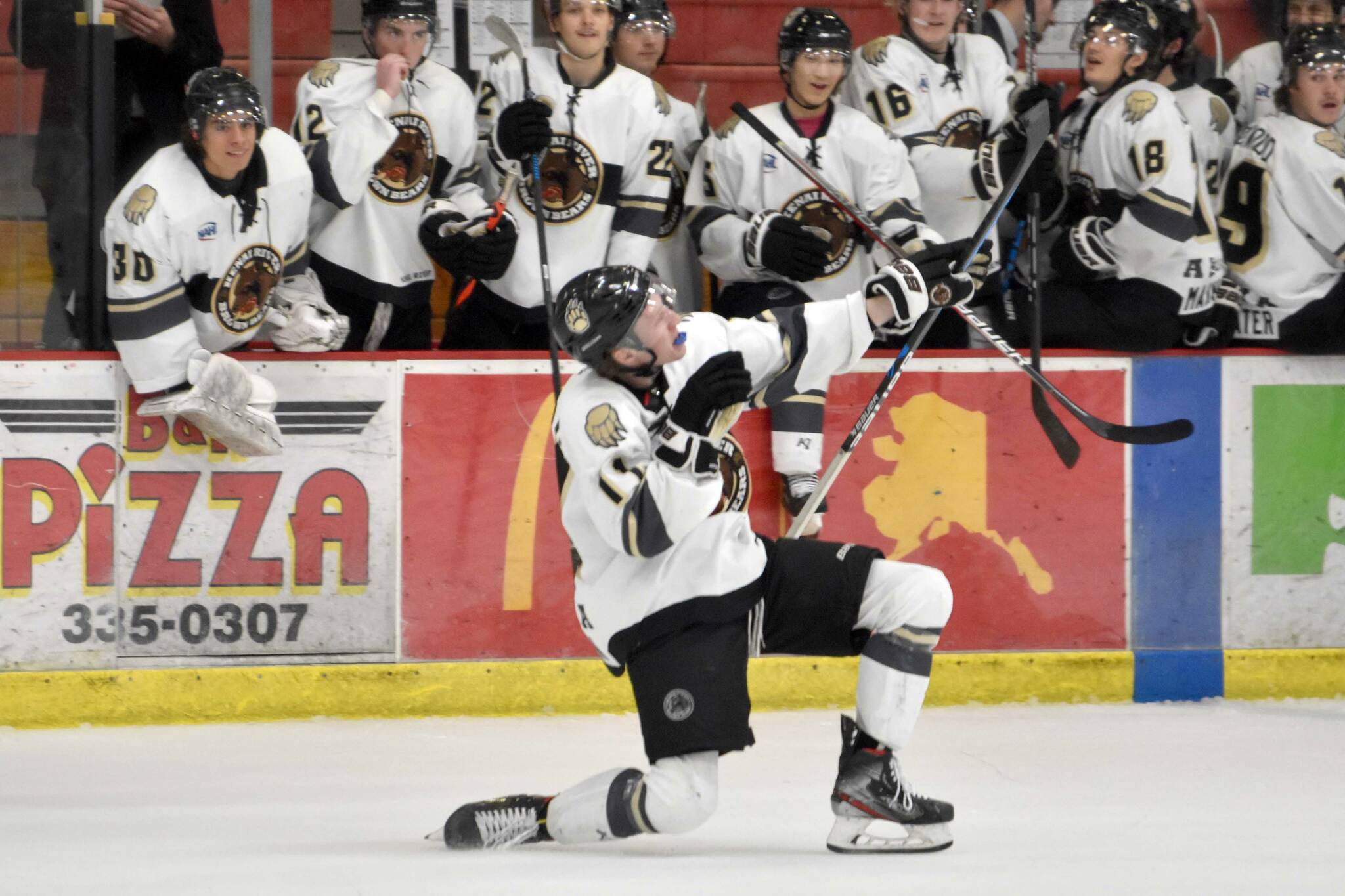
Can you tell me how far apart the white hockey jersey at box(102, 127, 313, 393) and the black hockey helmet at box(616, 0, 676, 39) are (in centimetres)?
102

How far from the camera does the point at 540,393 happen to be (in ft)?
14.2

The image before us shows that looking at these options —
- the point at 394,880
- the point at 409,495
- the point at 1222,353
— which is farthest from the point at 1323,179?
the point at 394,880

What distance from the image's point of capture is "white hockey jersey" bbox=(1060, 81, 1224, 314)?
441cm

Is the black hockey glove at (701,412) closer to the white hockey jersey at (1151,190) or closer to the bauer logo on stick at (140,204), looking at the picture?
the bauer logo on stick at (140,204)

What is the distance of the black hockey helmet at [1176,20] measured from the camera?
469 centimetres

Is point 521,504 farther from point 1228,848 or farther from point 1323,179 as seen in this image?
point 1323,179

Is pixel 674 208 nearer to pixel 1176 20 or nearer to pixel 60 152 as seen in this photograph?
pixel 1176 20

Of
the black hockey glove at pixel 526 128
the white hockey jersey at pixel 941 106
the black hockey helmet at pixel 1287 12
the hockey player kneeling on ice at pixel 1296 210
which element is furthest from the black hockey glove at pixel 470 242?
the black hockey helmet at pixel 1287 12

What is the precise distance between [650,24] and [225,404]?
1.56m

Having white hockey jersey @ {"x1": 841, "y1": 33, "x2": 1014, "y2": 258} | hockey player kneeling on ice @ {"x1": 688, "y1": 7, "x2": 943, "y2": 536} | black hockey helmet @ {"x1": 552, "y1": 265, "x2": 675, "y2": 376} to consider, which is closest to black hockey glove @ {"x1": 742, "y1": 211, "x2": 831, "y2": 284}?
hockey player kneeling on ice @ {"x1": 688, "y1": 7, "x2": 943, "y2": 536}

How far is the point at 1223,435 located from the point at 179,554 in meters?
2.66

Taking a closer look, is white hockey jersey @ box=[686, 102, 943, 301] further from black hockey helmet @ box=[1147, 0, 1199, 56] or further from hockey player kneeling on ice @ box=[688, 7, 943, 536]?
black hockey helmet @ box=[1147, 0, 1199, 56]

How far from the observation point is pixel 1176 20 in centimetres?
472

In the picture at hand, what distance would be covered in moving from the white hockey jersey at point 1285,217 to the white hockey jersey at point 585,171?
1.56 m
